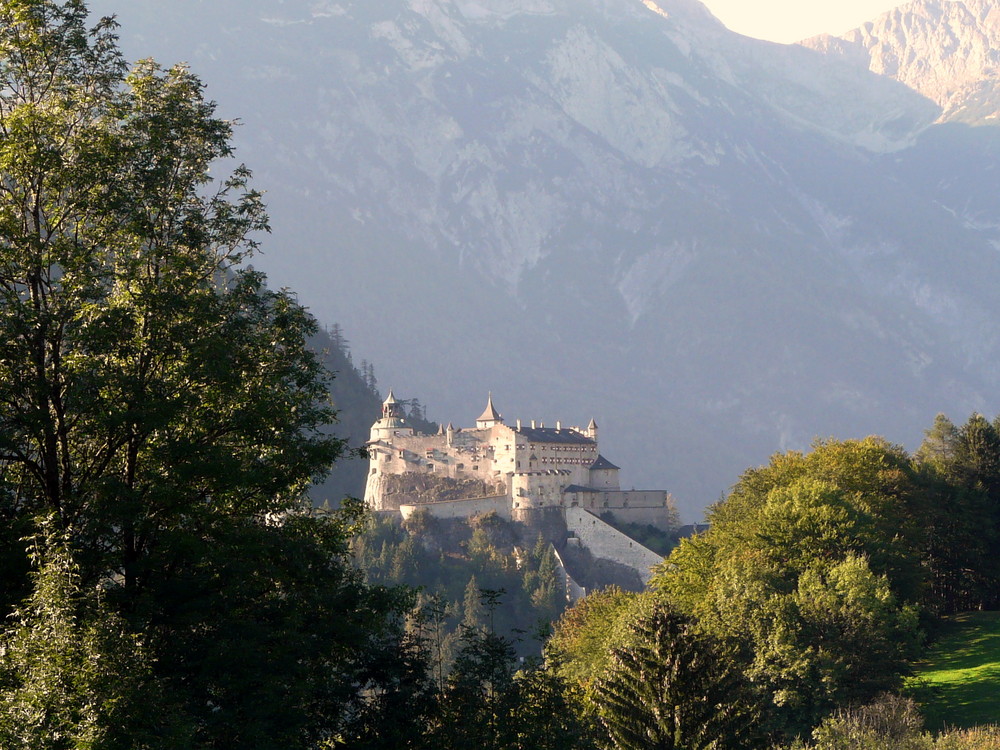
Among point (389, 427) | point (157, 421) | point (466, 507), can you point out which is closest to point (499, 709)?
point (157, 421)

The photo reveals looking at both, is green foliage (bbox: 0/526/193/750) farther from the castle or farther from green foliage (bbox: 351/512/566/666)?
the castle

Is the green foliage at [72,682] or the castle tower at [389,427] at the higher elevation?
the castle tower at [389,427]

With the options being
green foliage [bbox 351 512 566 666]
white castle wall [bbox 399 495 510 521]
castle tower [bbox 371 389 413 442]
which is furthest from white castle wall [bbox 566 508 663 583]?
castle tower [bbox 371 389 413 442]

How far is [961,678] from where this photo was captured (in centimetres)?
5284

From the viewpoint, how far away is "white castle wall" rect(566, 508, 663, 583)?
405 feet

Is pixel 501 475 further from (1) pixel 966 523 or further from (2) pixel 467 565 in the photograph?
(1) pixel 966 523

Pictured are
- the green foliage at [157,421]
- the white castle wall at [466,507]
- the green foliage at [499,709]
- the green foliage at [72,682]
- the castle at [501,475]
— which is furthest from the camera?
the castle at [501,475]

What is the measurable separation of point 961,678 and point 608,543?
7475 cm

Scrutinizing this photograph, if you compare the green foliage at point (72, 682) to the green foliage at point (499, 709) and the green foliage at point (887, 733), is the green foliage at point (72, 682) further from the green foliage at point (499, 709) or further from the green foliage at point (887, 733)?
the green foliage at point (887, 733)

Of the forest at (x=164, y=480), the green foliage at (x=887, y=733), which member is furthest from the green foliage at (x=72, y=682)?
the green foliage at (x=887, y=733)

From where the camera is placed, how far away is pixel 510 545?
425ft

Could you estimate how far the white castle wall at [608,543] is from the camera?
123438 millimetres

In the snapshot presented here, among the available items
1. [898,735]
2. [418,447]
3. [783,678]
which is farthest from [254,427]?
[418,447]

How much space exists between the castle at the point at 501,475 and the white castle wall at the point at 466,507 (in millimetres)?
100
